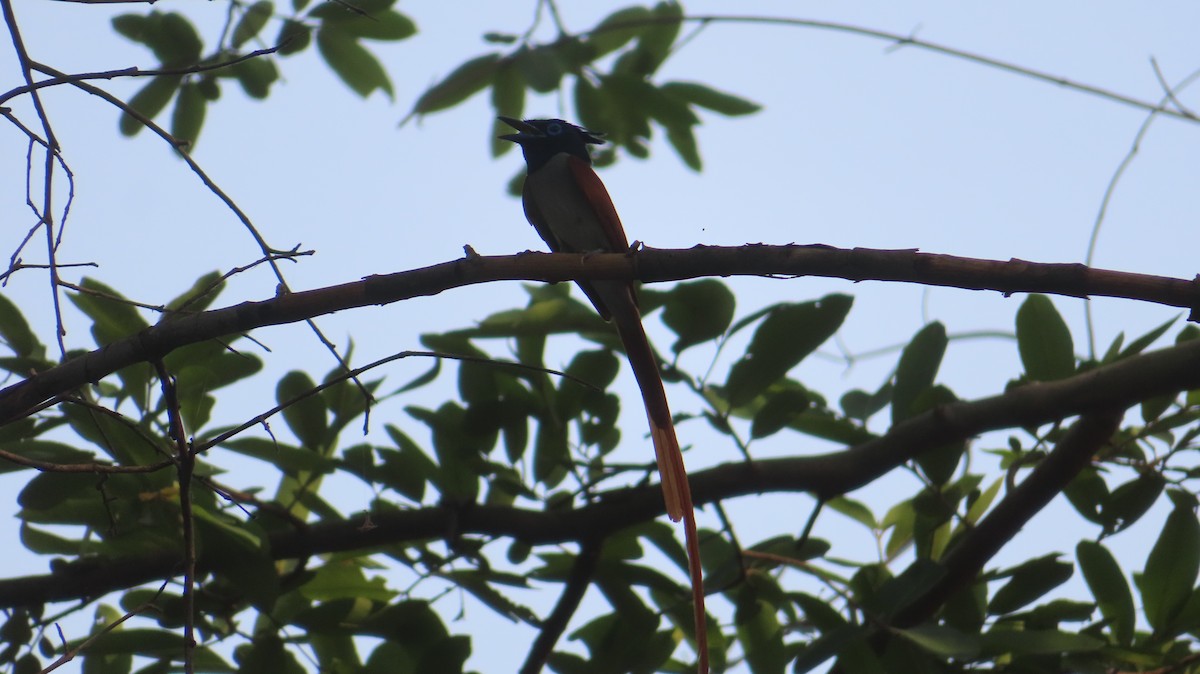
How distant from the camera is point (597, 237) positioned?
13.5ft

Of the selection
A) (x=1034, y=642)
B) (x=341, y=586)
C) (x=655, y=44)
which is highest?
(x=655, y=44)

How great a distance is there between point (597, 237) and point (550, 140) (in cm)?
64

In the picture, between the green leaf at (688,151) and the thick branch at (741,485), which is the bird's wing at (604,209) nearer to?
the green leaf at (688,151)

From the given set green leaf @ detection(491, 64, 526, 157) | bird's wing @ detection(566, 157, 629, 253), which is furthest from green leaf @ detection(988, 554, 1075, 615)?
green leaf @ detection(491, 64, 526, 157)

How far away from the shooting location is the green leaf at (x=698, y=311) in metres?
3.03

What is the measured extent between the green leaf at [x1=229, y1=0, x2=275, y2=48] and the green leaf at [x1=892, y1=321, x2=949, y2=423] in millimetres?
2204

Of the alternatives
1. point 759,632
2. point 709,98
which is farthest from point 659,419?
point 709,98

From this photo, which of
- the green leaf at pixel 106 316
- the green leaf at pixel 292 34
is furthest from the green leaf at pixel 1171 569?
the green leaf at pixel 292 34

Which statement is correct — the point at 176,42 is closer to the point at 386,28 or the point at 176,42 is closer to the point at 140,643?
the point at 386,28

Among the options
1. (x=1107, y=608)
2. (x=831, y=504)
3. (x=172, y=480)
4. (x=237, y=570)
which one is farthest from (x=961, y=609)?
(x=172, y=480)

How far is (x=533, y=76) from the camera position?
11.2 feet

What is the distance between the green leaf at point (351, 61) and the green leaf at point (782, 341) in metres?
1.50

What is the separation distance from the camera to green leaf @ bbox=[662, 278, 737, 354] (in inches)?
119

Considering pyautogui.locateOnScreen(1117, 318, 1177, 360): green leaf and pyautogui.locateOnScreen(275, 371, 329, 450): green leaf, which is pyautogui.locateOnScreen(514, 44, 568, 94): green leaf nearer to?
pyautogui.locateOnScreen(275, 371, 329, 450): green leaf
